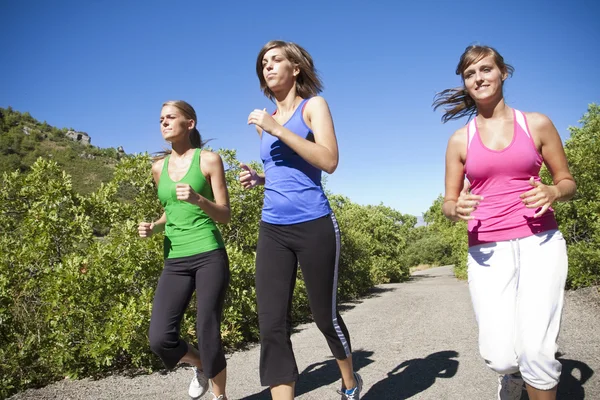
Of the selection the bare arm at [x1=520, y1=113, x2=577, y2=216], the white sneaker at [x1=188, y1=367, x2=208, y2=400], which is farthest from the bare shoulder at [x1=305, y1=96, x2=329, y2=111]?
the white sneaker at [x1=188, y1=367, x2=208, y2=400]

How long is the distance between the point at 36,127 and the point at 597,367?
236ft

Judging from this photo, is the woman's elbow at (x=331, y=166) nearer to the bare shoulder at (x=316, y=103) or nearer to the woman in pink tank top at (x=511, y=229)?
the bare shoulder at (x=316, y=103)

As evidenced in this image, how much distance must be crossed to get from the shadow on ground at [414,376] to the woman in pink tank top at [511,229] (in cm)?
112

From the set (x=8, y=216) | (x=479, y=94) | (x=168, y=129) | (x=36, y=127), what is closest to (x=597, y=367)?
(x=479, y=94)

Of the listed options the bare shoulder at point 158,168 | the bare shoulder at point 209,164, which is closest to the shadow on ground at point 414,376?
the bare shoulder at point 209,164

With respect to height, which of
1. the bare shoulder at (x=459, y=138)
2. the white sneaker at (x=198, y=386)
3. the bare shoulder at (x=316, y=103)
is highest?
the bare shoulder at (x=316, y=103)

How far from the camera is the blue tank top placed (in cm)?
271

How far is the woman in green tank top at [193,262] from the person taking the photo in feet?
9.91

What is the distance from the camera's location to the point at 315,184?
276cm

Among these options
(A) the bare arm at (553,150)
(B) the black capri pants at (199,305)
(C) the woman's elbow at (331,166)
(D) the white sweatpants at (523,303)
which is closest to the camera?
(D) the white sweatpants at (523,303)

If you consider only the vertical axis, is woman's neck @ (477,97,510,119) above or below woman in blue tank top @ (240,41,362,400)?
above

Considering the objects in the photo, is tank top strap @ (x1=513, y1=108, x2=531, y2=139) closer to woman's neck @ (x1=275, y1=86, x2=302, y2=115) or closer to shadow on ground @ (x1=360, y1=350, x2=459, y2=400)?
woman's neck @ (x1=275, y1=86, x2=302, y2=115)

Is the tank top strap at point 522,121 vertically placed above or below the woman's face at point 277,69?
below

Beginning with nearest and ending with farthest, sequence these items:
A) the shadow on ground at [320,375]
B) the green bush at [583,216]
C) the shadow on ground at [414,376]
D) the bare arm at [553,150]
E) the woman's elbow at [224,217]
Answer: the bare arm at [553,150] → the woman's elbow at [224,217] → the shadow on ground at [414,376] → the shadow on ground at [320,375] → the green bush at [583,216]
